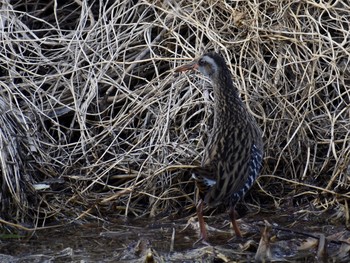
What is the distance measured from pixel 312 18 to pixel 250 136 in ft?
4.30

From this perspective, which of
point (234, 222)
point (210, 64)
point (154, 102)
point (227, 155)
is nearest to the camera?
point (227, 155)

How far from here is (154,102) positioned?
684cm

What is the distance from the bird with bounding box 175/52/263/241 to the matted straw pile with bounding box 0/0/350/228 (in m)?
0.53

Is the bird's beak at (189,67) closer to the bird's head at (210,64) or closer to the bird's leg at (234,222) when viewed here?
the bird's head at (210,64)

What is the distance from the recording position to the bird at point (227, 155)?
5.86 meters

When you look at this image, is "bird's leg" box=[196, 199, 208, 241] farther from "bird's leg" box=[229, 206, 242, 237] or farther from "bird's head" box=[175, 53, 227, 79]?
"bird's head" box=[175, 53, 227, 79]

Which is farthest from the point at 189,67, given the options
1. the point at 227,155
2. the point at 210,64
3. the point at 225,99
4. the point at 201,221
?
the point at 201,221

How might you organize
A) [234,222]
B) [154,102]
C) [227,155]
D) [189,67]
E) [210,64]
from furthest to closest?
1. [154,102]
2. [189,67]
3. [210,64]
4. [234,222]
5. [227,155]

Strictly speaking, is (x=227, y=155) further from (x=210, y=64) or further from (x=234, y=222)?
(x=210, y=64)

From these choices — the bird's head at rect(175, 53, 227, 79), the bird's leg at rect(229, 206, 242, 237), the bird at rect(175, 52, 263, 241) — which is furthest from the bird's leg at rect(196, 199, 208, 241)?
the bird's head at rect(175, 53, 227, 79)

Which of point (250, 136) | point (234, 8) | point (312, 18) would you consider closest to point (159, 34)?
point (234, 8)

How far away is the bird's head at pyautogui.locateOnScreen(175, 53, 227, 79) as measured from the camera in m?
6.15

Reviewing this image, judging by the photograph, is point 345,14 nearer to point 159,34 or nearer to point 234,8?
point 234,8

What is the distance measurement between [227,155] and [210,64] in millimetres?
592
